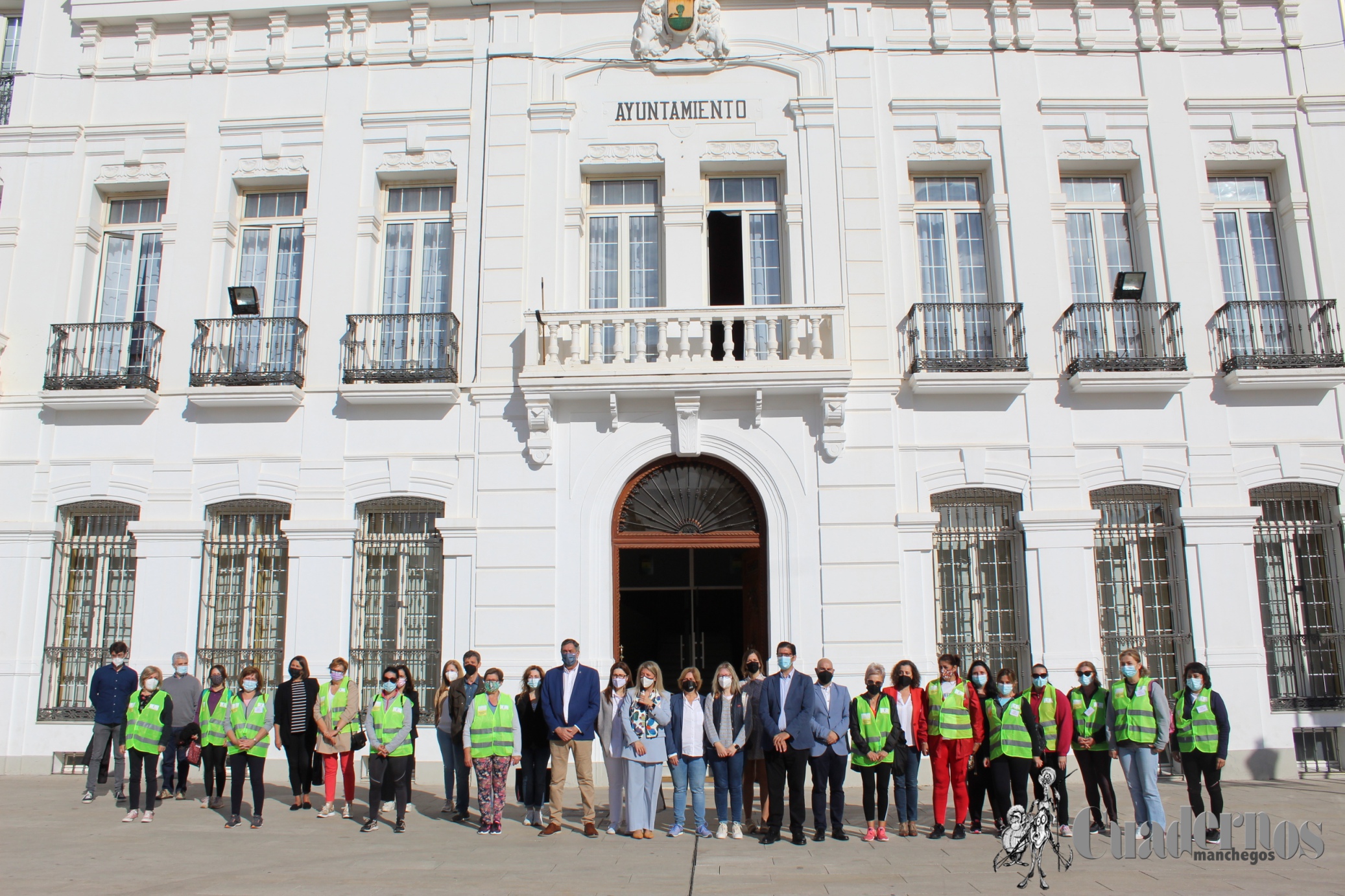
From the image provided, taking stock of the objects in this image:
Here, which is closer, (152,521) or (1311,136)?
(152,521)

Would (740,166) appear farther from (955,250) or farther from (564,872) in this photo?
(564,872)

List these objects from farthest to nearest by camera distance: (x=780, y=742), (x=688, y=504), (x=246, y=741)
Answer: (x=688, y=504)
(x=246, y=741)
(x=780, y=742)

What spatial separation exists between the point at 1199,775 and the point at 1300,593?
5.32 metres

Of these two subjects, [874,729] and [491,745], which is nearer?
[874,729]

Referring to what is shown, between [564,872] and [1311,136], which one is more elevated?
[1311,136]

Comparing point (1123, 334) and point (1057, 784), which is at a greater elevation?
point (1123, 334)

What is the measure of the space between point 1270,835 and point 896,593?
15.2ft

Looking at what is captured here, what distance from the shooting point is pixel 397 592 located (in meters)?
12.7

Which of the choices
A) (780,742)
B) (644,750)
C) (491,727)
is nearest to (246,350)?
(491,727)

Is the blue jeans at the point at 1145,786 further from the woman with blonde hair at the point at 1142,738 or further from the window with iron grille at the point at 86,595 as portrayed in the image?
the window with iron grille at the point at 86,595

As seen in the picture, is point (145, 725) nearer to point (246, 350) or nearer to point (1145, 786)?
point (246, 350)

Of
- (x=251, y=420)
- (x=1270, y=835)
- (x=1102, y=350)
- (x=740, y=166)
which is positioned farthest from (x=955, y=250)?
(x=251, y=420)

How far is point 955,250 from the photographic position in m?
13.6

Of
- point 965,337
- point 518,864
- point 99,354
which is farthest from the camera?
point 99,354
